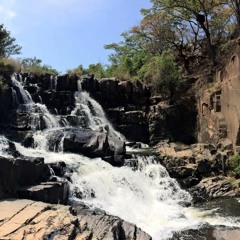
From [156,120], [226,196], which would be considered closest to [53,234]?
[226,196]

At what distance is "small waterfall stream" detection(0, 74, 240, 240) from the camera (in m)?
10.7

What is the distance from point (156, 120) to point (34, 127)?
705cm

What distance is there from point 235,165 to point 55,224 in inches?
380

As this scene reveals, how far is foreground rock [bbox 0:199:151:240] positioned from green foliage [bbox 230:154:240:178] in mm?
7448

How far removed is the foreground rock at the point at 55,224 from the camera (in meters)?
7.21

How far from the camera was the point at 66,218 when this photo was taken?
804 cm

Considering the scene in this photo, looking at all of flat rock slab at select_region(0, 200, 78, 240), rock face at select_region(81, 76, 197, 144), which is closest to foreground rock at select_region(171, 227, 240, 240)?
flat rock slab at select_region(0, 200, 78, 240)

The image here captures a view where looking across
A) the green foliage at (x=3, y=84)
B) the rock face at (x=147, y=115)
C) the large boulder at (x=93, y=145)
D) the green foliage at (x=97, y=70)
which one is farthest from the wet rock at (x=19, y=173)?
the green foliage at (x=97, y=70)

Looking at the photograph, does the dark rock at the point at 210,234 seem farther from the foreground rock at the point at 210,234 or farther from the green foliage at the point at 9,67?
the green foliage at the point at 9,67

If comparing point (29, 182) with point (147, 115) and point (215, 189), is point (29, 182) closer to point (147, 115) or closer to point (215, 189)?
point (215, 189)

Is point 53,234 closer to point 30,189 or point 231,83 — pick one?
point 30,189

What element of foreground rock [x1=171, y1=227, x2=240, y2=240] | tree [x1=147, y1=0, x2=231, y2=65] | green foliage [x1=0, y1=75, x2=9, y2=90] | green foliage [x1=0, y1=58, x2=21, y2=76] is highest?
tree [x1=147, y1=0, x2=231, y2=65]

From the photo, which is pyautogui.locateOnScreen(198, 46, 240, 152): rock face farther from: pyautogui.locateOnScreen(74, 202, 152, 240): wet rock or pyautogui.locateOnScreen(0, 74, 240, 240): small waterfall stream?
pyautogui.locateOnScreen(74, 202, 152, 240): wet rock

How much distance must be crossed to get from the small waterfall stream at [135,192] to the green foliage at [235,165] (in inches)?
104
